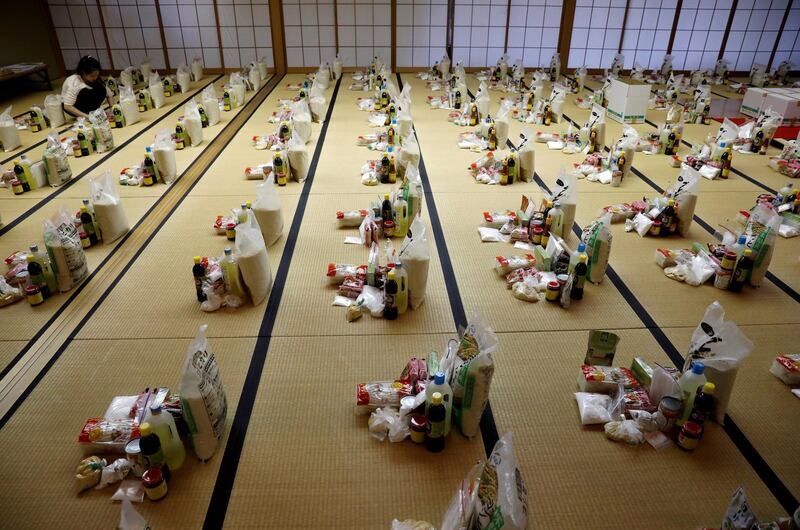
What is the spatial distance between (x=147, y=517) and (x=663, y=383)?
Result: 2.01 metres

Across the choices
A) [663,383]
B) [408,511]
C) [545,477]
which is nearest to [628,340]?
[663,383]

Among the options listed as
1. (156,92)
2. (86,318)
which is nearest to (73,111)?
(156,92)

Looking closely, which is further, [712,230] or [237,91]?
[237,91]

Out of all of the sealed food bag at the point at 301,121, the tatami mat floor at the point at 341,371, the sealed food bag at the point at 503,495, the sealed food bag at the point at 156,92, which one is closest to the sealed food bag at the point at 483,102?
the sealed food bag at the point at 301,121

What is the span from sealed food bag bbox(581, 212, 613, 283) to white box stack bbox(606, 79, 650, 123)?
4.05 metres

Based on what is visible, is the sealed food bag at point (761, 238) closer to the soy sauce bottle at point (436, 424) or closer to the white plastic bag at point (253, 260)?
the soy sauce bottle at point (436, 424)

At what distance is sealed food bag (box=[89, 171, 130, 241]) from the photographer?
3.51 m

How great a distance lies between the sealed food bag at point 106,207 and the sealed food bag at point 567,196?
305cm

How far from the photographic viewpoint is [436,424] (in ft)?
6.44

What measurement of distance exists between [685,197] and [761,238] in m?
0.75

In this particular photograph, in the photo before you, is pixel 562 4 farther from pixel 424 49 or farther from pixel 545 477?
pixel 545 477

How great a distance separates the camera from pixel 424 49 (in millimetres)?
9891

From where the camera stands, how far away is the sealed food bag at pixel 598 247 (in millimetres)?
2992

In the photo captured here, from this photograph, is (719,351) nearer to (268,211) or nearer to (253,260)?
(253,260)
